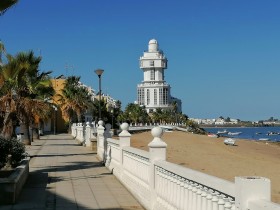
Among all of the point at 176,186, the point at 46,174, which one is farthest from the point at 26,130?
the point at 176,186

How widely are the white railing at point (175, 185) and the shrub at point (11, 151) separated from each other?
9.66 ft

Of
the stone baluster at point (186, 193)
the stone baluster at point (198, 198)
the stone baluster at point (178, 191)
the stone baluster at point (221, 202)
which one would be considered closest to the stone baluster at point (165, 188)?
the stone baluster at point (178, 191)

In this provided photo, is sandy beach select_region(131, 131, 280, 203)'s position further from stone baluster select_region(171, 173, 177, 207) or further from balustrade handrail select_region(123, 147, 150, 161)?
stone baluster select_region(171, 173, 177, 207)

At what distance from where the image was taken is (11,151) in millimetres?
13945

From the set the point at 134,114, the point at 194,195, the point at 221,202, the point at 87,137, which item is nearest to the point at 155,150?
the point at 194,195

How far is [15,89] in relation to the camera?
22.2 metres

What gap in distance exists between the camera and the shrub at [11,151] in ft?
43.8

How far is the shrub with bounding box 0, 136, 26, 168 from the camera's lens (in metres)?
13.4

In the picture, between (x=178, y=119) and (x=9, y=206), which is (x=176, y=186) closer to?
(x=9, y=206)

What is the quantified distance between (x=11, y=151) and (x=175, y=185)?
25.9 ft

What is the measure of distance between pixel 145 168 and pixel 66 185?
3697mm

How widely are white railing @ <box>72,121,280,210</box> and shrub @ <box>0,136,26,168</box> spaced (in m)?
2.95

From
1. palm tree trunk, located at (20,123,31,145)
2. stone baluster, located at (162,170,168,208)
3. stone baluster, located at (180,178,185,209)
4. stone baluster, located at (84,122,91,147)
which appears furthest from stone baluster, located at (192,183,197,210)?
palm tree trunk, located at (20,123,31,145)

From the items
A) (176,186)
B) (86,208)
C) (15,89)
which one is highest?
(15,89)
